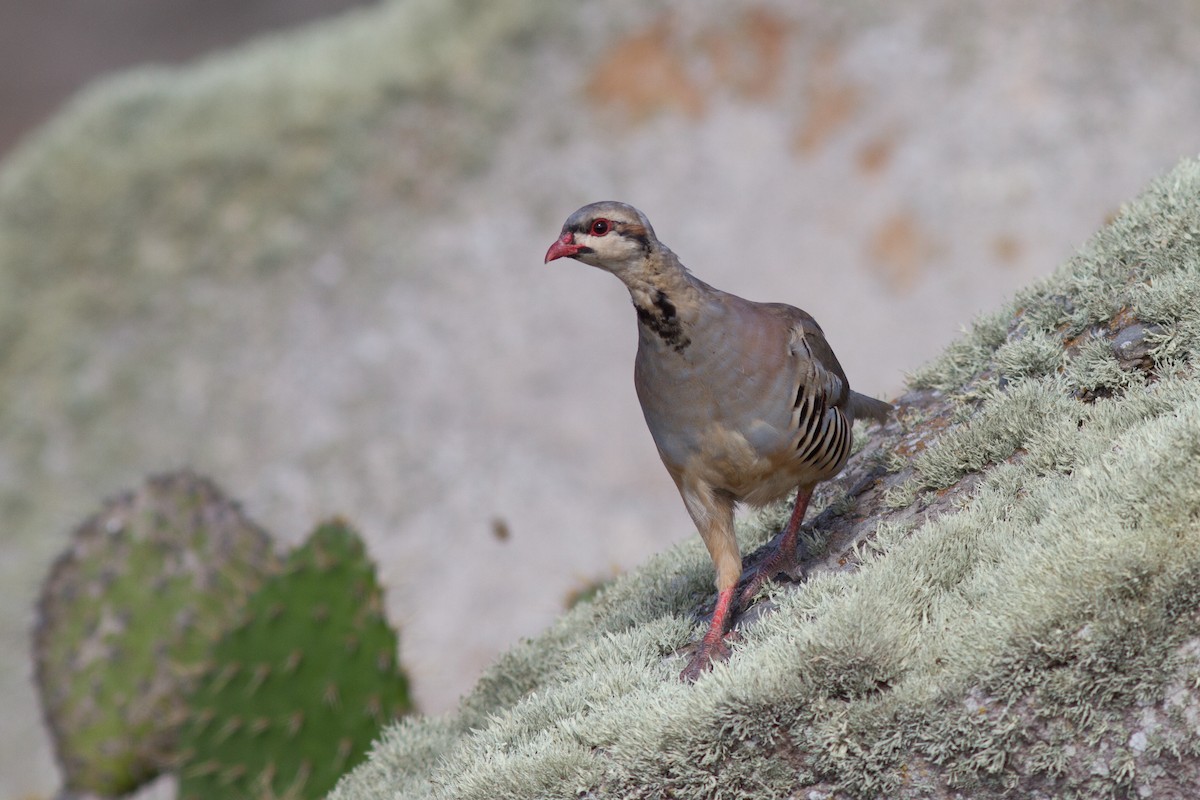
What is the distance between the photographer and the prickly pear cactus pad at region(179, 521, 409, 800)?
4805mm

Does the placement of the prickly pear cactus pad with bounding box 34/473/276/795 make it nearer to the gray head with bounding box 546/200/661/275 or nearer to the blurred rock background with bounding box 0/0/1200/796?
the gray head with bounding box 546/200/661/275

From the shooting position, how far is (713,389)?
11.6ft

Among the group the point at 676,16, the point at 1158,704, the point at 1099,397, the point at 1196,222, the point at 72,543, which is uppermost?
the point at 676,16

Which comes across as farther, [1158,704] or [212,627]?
[212,627]

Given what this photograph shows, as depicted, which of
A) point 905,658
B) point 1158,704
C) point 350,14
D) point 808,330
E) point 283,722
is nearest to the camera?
point 1158,704

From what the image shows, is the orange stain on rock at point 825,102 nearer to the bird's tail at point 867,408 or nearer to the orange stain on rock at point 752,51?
the orange stain on rock at point 752,51

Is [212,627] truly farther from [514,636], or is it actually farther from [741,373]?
[514,636]

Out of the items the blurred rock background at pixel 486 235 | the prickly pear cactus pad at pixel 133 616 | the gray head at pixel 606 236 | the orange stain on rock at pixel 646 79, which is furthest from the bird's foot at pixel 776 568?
the orange stain on rock at pixel 646 79

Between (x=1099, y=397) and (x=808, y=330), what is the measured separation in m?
0.87

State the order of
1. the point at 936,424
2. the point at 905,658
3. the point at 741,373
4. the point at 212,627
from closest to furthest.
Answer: the point at 905,658, the point at 741,373, the point at 936,424, the point at 212,627

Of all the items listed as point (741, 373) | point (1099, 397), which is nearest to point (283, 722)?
point (741, 373)

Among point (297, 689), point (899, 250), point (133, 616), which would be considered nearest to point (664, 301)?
point (297, 689)

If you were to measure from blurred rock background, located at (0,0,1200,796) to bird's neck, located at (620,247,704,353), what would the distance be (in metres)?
6.38

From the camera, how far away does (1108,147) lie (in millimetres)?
10312
